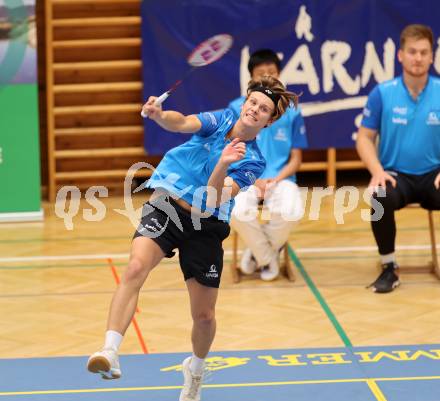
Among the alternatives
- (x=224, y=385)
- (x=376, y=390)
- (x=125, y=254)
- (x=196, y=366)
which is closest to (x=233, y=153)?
(x=196, y=366)

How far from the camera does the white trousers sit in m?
7.38

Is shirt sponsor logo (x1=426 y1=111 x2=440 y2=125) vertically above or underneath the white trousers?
above

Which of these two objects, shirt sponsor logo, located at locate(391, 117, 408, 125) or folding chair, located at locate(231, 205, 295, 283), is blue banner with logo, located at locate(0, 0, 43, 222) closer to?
folding chair, located at locate(231, 205, 295, 283)

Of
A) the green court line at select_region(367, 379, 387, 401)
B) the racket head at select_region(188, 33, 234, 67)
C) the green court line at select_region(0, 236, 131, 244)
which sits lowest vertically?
the green court line at select_region(0, 236, 131, 244)

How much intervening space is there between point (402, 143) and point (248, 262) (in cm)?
140

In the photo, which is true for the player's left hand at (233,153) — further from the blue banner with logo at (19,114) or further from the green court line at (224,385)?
the blue banner with logo at (19,114)

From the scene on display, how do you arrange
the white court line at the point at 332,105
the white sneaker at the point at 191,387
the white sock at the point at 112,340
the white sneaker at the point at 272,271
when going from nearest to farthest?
1. the white sock at the point at 112,340
2. the white sneaker at the point at 191,387
3. the white sneaker at the point at 272,271
4. the white court line at the point at 332,105

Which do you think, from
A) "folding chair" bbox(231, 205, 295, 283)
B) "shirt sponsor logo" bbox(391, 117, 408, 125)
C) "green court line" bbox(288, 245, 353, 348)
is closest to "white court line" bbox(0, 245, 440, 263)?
"green court line" bbox(288, 245, 353, 348)

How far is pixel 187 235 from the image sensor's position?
4.97 metres

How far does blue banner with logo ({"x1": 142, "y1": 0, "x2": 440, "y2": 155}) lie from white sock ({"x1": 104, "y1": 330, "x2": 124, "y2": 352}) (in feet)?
18.0

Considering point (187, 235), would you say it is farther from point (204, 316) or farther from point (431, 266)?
point (431, 266)

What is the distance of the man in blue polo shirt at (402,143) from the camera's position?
23.7 ft

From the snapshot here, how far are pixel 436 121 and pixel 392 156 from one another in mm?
396

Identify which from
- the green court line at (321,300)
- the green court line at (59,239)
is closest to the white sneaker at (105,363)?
the green court line at (321,300)
